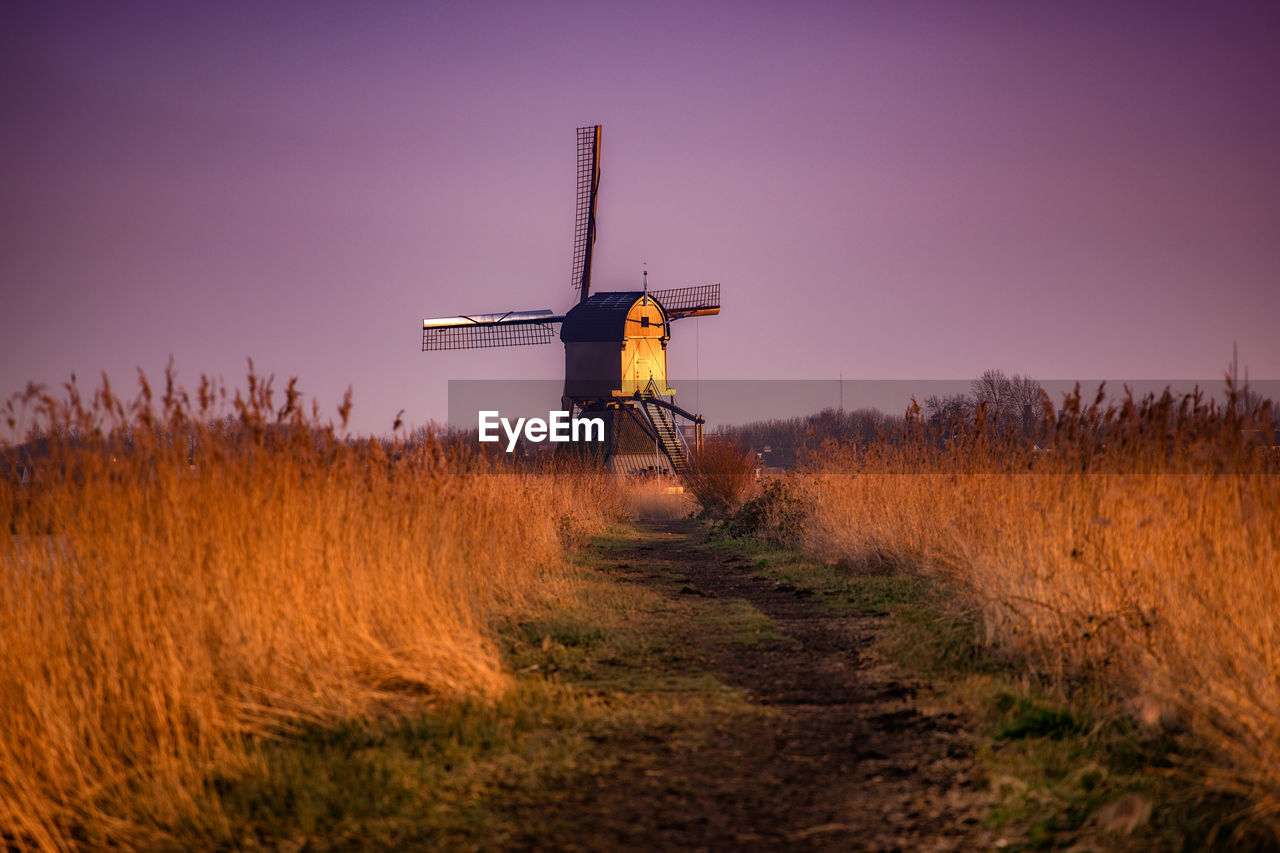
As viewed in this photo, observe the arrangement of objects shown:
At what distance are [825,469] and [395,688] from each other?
1130cm

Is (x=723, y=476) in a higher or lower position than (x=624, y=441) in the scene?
lower

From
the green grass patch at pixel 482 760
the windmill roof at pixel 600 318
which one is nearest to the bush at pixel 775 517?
the green grass patch at pixel 482 760

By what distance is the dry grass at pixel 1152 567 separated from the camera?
441cm

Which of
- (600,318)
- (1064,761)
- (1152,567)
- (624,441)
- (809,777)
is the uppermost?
(600,318)

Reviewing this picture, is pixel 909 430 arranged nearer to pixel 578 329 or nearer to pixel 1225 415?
pixel 1225 415

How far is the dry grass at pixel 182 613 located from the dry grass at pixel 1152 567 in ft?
11.8

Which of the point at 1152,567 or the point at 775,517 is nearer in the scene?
the point at 1152,567

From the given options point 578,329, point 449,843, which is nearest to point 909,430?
point 449,843

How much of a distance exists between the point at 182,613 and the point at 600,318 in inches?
1219

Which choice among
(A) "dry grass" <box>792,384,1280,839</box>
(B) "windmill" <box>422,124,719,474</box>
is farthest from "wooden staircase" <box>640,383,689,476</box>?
(A) "dry grass" <box>792,384,1280,839</box>

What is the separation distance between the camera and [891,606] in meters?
9.30

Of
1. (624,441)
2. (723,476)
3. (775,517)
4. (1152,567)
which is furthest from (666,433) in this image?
(1152,567)

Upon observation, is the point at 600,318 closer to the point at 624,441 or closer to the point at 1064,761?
the point at 624,441

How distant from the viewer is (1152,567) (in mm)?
5996
